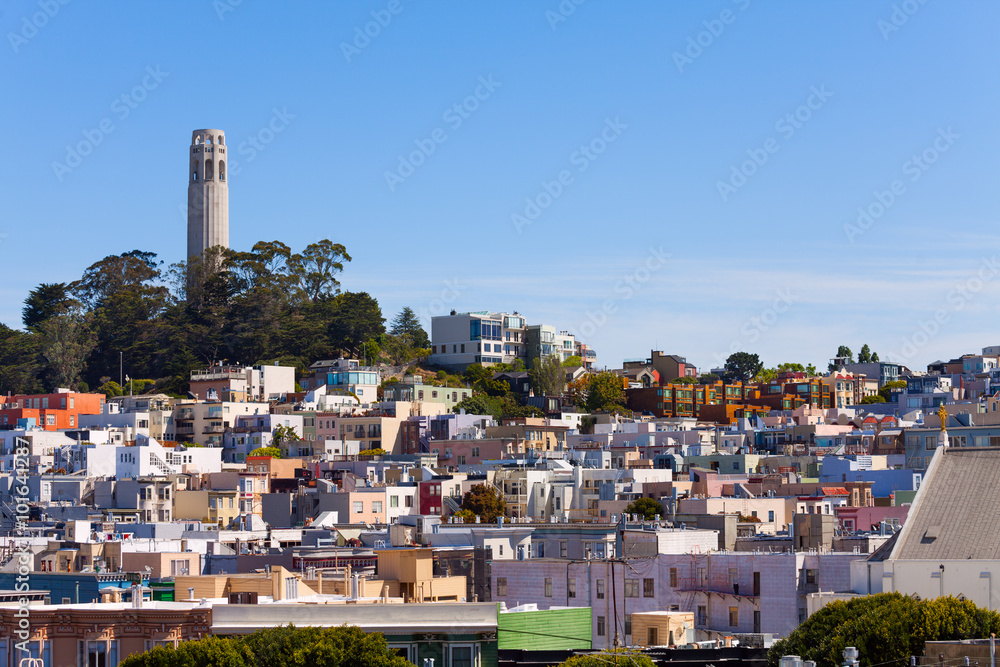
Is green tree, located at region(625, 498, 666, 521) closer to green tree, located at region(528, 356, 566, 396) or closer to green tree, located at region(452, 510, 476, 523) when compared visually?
green tree, located at region(452, 510, 476, 523)

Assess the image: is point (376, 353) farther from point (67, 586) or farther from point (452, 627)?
point (452, 627)

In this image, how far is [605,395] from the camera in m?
120

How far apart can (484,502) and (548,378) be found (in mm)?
52145

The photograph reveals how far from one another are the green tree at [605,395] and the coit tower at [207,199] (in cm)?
4248

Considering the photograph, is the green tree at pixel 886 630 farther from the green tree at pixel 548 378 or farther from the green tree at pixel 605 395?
the green tree at pixel 548 378

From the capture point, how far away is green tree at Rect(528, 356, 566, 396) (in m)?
124

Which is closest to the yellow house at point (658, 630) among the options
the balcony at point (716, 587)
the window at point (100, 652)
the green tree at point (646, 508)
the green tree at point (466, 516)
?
the balcony at point (716, 587)

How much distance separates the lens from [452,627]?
27094mm

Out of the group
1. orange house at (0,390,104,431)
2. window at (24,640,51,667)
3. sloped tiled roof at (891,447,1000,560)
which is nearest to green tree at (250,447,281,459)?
orange house at (0,390,104,431)

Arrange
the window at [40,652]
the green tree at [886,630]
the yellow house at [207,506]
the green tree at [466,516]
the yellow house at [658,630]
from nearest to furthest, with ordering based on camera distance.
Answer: the window at [40,652] < the green tree at [886,630] < the yellow house at [658,630] < the green tree at [466,516] < the yellow house at [207,506]

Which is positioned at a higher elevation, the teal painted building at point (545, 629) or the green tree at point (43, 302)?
the green tree at point (43, 302)

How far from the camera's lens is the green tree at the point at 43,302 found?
479ft

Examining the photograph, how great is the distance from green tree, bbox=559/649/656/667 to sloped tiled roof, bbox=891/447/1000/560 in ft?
29.5

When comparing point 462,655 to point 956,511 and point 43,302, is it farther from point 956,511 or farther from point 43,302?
point 43,302
